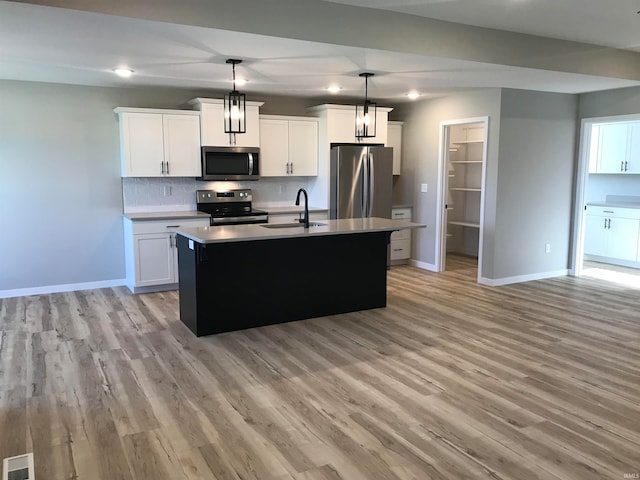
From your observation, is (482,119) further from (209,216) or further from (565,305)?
(209,216)

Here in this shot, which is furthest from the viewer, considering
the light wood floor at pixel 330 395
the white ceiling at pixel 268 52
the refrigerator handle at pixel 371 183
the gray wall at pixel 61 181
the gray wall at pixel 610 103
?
the refrigerator handle at pixel 371 183

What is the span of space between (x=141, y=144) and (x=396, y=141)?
362 centimetres

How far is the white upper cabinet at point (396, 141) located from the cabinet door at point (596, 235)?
3.02 meters

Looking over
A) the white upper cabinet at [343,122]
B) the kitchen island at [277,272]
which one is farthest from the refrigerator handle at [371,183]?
the kitchen island at [277,272]

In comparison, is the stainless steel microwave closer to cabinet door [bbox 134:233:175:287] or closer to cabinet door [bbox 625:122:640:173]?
cabinet door [bbox 134:233:175:287]

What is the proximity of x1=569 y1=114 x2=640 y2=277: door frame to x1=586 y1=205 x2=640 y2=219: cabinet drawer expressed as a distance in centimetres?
96

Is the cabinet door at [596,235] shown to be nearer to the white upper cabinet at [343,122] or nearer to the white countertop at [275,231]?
the white upper cabinet at [343,122]

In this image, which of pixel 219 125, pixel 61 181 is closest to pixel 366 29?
pixel 219 125

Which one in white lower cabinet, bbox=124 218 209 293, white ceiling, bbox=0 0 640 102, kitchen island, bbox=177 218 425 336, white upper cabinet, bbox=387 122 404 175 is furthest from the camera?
white upper cabinet, bbox=387 122 404 175

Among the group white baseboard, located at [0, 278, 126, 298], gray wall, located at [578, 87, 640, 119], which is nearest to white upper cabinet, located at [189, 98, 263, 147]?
white baseboard, located at [0, 278, 126, 298]

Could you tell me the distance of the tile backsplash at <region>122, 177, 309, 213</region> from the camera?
619 cm

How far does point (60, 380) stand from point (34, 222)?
116 inches

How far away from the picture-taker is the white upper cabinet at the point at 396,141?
7453 mm

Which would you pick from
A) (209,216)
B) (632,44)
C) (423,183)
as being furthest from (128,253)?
(632,44)
